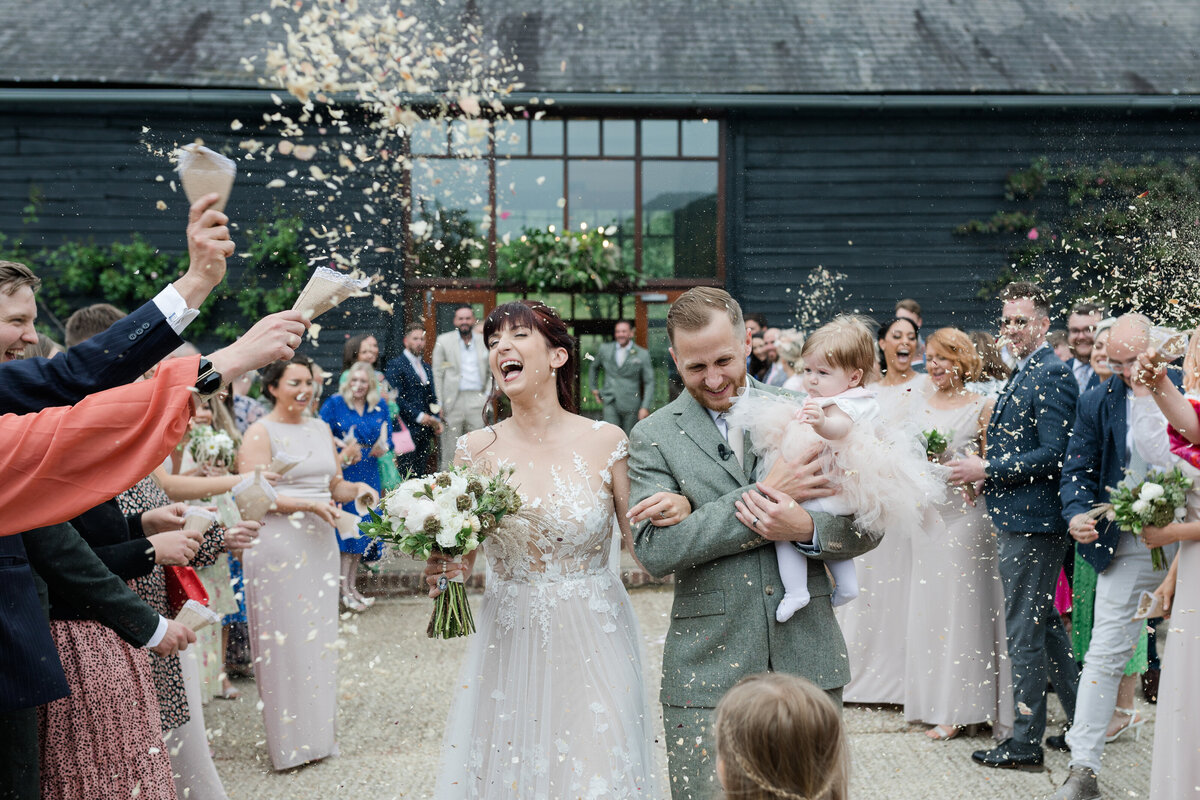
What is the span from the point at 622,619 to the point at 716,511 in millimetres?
737

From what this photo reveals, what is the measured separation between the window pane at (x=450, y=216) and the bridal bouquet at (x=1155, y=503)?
30.6 ft

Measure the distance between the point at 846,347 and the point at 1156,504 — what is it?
1.78 metres

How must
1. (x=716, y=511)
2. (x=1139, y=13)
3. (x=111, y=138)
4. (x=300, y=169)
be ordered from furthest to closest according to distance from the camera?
(x=1139, y=13), (x=300, y=169), (x=111, y=138), (x=716, y=511)

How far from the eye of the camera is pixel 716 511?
9.16 ft

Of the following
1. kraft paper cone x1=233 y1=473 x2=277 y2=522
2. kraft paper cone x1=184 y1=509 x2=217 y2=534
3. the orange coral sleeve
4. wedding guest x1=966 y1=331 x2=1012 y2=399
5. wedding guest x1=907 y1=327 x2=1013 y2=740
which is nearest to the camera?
the orange coral sleeve

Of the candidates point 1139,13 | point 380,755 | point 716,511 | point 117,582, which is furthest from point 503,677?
point 1139,13

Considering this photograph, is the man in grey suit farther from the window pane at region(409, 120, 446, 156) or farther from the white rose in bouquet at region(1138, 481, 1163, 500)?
the white rose in bouquet at region(1138, 481, 1163, 500)

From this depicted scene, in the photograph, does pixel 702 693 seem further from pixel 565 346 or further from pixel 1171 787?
pixel 1171 787

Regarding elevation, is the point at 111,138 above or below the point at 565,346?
above

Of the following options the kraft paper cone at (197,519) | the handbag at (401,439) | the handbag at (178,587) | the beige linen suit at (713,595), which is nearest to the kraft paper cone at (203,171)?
the beige linen suit at (713,595)

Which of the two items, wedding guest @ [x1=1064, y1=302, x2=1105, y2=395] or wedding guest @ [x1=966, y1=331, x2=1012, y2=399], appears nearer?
wedding guest @ [x1=966, y1=331, x2=1012, y2=399]

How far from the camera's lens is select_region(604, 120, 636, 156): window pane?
12727mm

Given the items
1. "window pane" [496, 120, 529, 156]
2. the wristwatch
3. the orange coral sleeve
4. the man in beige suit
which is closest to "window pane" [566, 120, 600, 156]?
"window pane" [496, 120, 529, 156]

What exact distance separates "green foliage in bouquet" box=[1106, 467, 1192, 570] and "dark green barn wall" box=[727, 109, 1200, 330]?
9085mm
